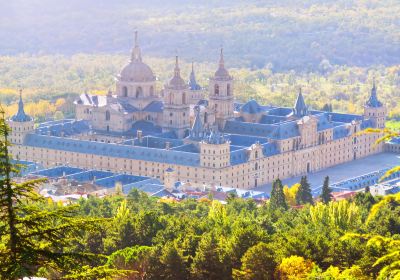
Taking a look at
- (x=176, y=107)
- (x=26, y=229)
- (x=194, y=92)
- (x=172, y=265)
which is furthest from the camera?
(x=194, y=92)

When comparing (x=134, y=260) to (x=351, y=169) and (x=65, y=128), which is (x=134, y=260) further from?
(x=351, y=169)

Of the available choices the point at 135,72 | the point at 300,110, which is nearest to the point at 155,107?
the point at 135,72

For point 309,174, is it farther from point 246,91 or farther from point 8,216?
point 8,216

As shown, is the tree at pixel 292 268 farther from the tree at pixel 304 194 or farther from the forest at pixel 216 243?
the tree at pixel 304 194

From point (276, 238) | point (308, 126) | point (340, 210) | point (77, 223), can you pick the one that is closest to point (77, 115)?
point (308, 126)

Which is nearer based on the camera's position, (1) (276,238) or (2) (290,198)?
(1) (276,238)

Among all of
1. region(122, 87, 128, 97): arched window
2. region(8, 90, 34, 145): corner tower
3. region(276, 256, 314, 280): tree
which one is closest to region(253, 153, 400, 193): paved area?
region(122, 87, 128, 97): arched window
